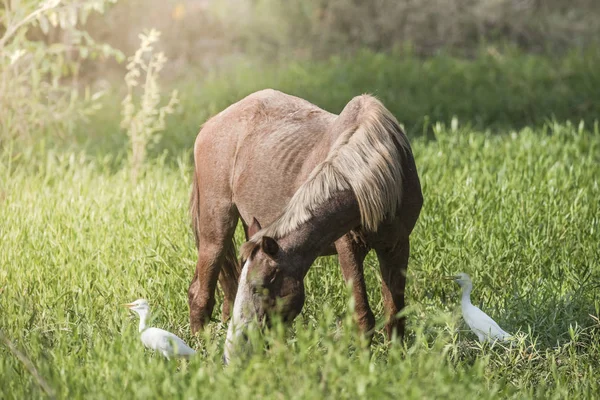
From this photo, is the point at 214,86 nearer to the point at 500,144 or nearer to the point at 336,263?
the point at 500,144

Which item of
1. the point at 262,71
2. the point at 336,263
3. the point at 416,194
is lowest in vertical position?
the point at 262,71

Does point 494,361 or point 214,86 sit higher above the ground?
point 494,361

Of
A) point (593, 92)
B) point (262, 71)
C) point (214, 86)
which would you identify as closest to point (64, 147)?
point (214, 86)

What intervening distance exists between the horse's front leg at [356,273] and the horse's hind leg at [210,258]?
86 centimetres

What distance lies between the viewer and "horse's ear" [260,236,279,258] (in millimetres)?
3689

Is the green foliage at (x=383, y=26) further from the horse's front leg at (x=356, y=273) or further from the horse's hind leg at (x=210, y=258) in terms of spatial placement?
the horse's front leg at (x=356, y=273)

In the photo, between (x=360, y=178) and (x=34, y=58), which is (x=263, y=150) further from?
(x=34, y=58)

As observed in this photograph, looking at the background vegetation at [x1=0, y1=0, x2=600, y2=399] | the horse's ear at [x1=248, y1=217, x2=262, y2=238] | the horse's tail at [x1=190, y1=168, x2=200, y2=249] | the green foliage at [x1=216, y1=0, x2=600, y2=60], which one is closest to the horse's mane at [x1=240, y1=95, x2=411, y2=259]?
the horse's ear at [x1=248, y1=217, x2=262, y2=238]

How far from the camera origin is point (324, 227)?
154 inches

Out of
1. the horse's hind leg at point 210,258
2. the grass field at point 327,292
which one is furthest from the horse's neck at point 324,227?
the horse's hind leg at point 210,258

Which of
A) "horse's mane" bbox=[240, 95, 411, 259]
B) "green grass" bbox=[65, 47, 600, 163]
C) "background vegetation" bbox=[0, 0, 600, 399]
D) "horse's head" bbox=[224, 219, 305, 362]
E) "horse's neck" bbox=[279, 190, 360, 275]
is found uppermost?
"horse's mane" bbox=[240, 95, 411, 259]

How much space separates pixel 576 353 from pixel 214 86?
792cm

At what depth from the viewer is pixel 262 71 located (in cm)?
1252

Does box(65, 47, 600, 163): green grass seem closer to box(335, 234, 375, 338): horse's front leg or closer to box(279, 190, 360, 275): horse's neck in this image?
box(335, 234, 375, 338): horse's front leg
